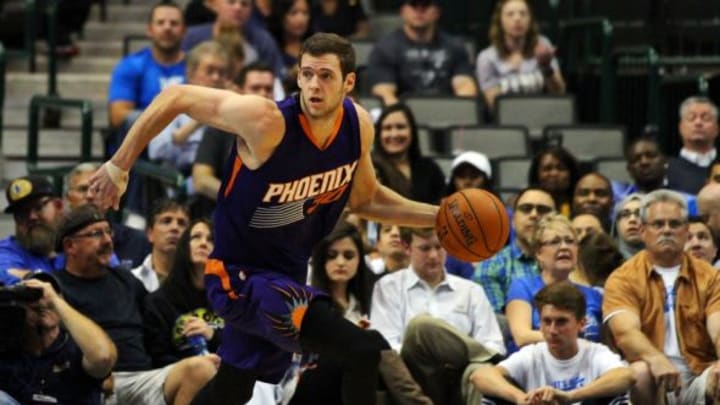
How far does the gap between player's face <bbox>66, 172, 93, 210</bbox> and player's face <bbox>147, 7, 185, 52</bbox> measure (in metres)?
2.31

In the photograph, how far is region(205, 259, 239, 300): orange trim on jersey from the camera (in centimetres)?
918

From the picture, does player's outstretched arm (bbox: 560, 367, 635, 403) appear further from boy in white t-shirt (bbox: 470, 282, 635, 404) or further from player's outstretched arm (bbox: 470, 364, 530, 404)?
player's outstretched arm (bbox: 470, 364, 530, 404)

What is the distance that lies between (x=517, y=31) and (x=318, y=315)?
682cm

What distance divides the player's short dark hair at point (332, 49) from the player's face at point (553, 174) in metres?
4.46

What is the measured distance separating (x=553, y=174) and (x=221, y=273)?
15.2 feet

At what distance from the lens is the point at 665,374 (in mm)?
10883

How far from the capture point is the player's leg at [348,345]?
8.87 meters

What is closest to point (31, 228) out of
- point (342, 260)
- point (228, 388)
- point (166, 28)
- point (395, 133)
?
point (342, 260)

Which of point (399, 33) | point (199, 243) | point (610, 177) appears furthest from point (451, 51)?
point (199, 243)

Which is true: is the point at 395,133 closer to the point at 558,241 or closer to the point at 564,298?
the point at 558,241

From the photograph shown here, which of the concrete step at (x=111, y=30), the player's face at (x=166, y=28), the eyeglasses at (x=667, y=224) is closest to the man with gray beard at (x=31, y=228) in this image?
the player's face at (x=166, y=28)

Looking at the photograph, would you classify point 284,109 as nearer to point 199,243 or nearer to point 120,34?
point 199,243

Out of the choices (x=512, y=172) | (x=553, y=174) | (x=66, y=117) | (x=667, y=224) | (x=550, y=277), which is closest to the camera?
(x=667, y=224)

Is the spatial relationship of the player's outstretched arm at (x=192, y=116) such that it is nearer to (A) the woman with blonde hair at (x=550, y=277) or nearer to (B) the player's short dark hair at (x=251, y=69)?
(A) the woman with blonde hair at (x=550, y=277)
